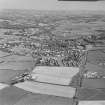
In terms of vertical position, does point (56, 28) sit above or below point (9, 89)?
above

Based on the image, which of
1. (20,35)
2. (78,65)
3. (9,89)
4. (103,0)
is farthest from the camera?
(103,0)

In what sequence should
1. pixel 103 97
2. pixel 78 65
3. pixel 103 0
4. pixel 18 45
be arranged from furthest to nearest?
1. pixel 103 0
2. pixel 18 45
3. pixel 78 65
4. pixel 103 97

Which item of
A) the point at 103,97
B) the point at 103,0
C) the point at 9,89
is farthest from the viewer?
the point at 103,0

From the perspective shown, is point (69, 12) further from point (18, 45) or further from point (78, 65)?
point (78, 65)

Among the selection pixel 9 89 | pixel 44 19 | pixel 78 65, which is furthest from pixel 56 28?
pixel 9 89

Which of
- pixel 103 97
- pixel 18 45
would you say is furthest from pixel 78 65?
pixel 18 45

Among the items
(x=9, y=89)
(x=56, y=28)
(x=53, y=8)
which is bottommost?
(x=9, y=89)

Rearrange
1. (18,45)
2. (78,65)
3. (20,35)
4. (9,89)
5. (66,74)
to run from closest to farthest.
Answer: (9,89) < (66,74) < (78,65) < (18,45) < (20,35)

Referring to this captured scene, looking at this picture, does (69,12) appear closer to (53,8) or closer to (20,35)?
(53,8)

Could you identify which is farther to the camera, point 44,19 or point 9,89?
point 44,19
